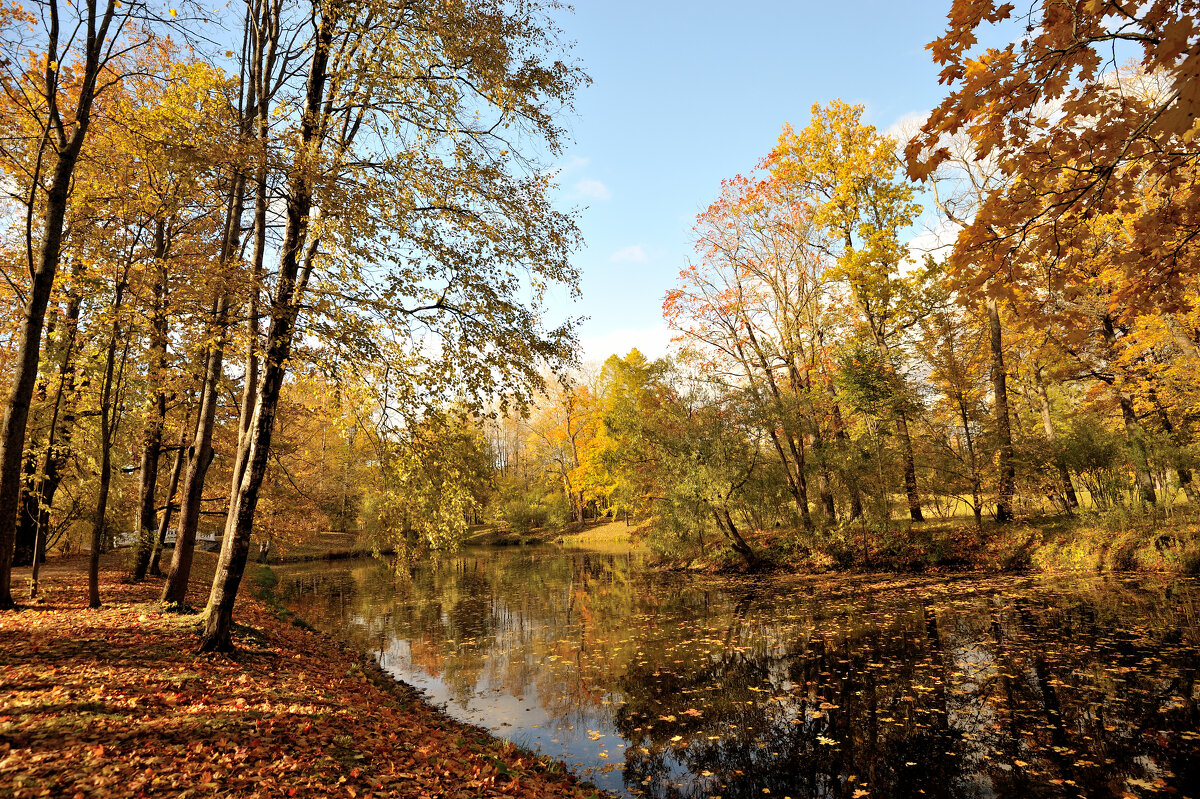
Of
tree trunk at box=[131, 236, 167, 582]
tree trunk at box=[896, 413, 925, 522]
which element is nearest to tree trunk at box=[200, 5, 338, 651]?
tree trunk at box=[131, 236, 167, 582]

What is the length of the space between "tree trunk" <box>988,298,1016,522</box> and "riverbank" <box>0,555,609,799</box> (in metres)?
16.5

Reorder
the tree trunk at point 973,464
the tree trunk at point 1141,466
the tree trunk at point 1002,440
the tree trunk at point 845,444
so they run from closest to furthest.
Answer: the tree trunk at point 1141,466
the tree trunk at point 1002,440
the tree trunk at point 973,464
the tree trunk at point 845,444

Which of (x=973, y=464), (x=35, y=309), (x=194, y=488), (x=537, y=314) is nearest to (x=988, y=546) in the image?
(x=973, y=464)

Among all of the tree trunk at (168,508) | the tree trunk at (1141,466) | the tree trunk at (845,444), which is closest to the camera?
Result: the tree trunk at (168,508)

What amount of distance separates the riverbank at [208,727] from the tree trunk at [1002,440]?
1645 centimetres

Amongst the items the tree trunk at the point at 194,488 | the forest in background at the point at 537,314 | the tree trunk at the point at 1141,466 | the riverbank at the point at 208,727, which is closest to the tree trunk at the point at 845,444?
the forest in background at the point at 537,314

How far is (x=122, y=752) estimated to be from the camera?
13.0 feet

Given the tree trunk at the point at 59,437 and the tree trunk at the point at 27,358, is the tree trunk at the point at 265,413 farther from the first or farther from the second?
the tree trunk at the point at 59,437

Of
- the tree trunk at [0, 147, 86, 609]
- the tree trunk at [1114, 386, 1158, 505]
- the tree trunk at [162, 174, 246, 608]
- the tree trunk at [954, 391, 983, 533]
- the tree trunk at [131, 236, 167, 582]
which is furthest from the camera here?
the tree trunk at [954, 391, 983, 533]

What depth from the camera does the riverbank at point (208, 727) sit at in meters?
3.76

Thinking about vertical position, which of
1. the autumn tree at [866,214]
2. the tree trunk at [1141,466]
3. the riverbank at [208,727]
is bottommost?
the riverbank at [208,727]

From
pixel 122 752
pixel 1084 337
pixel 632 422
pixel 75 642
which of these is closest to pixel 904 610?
pixel 1084 337

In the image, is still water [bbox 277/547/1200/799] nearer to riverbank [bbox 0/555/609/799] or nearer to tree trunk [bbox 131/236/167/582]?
riverbank [bbox 0/555/609/799]

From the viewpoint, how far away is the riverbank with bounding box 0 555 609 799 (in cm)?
376
